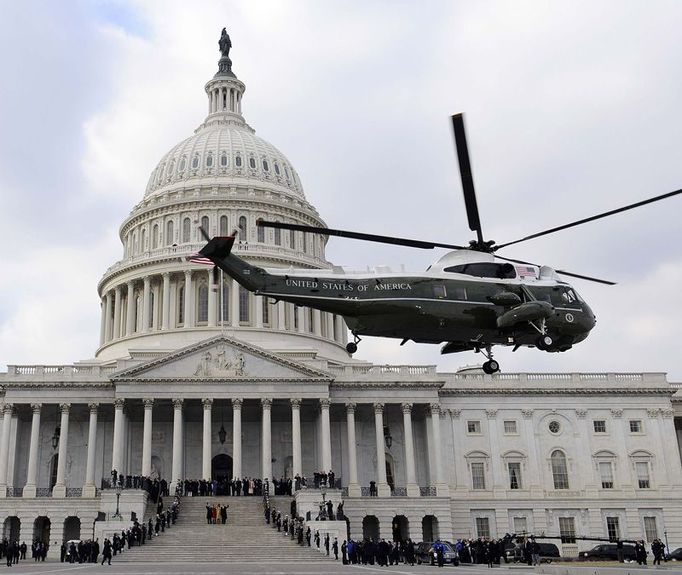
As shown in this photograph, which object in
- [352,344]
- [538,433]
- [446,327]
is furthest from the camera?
[538,433]

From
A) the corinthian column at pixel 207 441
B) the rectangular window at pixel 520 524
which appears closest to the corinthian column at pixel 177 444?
the corinthian column at pixel 207 441

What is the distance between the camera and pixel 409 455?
77.8 meters

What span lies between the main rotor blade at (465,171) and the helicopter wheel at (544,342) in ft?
15.4

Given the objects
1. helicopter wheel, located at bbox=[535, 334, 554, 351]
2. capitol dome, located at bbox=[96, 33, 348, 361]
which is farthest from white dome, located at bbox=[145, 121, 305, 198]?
helicopter wheel, located at bbox=[535, 334, 554, 351]

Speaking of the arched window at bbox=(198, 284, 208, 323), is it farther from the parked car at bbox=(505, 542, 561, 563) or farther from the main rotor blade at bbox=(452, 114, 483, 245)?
the main rotor blade at bbox=(452, 114, 483, 245)

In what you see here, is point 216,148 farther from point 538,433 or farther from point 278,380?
point 538,433

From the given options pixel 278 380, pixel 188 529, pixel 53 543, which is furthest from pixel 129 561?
pixel 278 380

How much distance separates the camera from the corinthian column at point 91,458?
243 ft

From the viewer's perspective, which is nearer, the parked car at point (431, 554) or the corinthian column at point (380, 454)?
the parked car at point (431, 554)

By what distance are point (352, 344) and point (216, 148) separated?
8244cm

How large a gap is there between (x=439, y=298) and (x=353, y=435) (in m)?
49.9

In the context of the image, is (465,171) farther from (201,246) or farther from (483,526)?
(201,246)

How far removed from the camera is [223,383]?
76.2 metres

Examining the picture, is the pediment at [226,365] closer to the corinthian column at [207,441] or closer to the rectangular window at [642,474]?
the corinthian column at [207,441]
